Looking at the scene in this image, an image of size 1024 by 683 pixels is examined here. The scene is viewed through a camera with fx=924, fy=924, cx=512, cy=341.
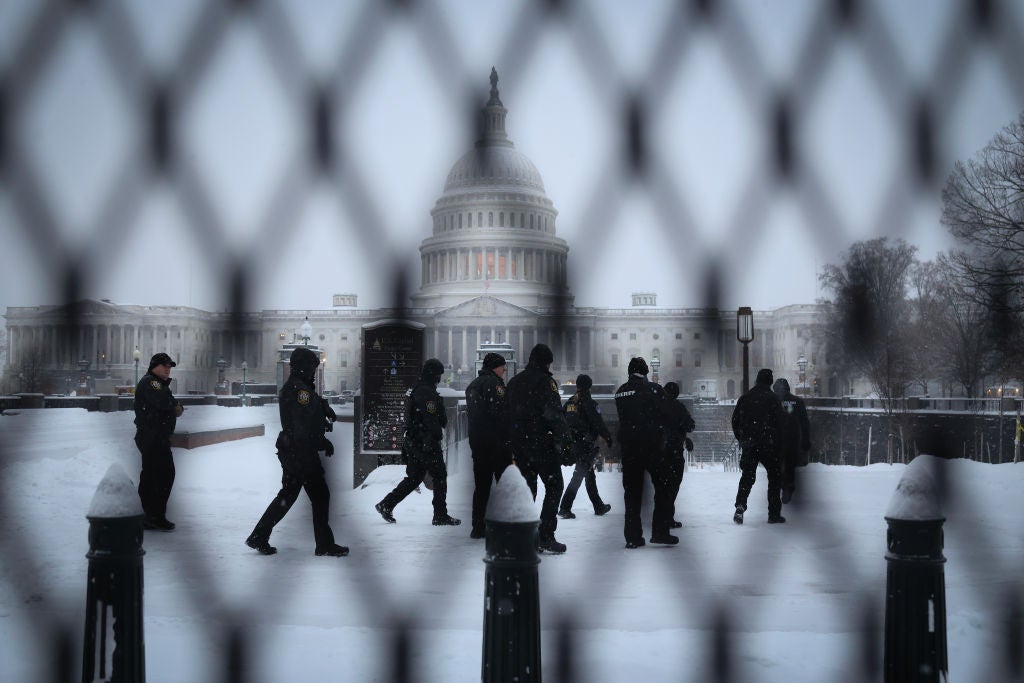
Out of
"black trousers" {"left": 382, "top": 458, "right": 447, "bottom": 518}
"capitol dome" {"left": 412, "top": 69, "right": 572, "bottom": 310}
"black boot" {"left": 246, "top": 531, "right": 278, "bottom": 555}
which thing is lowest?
"black boot" {"left": 246, "top": 531, "right": 278, "bottom": 555}

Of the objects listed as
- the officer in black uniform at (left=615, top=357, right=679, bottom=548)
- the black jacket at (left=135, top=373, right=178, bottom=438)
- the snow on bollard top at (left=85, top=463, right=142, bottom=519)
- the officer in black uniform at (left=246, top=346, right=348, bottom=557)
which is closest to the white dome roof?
the snow on bollard top at (left=85, top=463, right=142, bottom=519)

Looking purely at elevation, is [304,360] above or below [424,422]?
above

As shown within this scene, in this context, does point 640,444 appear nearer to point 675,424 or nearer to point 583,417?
point 675,424

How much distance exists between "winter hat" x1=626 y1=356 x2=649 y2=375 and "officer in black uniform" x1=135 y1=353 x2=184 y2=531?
13.7 ft

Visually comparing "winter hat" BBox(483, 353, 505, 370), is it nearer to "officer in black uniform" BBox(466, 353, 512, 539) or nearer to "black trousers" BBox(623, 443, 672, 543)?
"officer in black uniform" BBox(466, 353, 512, 539)

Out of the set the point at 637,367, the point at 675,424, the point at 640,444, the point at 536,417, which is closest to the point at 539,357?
the point at 536,417

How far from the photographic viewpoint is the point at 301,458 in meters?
7.41

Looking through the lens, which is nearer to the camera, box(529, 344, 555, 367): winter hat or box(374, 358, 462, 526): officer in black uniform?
box(529, 344, 555, 367): winter hat

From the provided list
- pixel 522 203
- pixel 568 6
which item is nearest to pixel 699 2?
pixel 568 6

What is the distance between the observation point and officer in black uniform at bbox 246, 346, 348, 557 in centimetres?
742

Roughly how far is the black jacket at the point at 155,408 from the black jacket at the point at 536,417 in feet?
10.3

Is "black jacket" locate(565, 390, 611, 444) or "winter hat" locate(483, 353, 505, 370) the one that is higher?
"winter hat" locate(483, 353, 505, 370)

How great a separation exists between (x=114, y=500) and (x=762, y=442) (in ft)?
25.7

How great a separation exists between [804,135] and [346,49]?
977 millimetres
